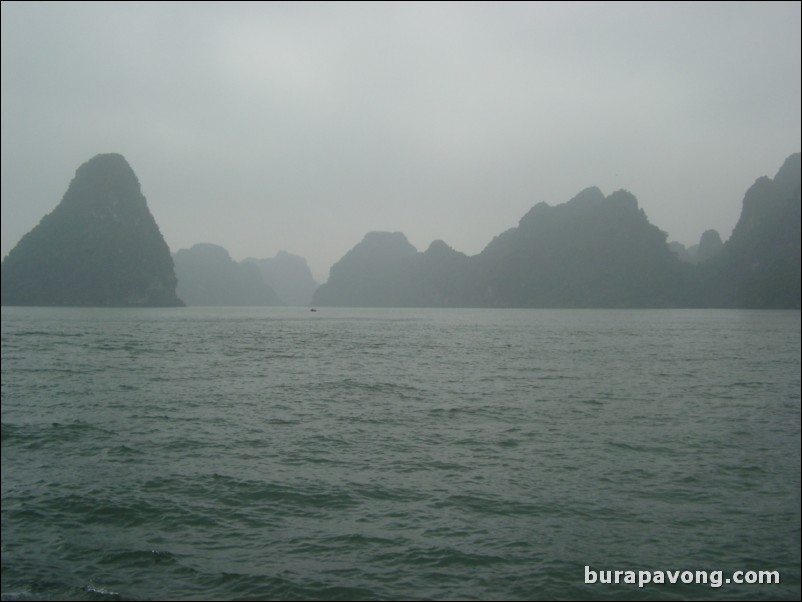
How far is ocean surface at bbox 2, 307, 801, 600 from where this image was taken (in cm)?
870

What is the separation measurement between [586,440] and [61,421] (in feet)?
61.9

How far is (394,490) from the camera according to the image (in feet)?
41.5

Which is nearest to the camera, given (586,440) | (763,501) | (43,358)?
(763,501)

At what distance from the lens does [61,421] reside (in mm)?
20109

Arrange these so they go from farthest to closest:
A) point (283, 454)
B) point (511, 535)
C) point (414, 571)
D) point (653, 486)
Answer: point (283, 454)
point (653, 486)
point (511, 535)
point (414, 571)

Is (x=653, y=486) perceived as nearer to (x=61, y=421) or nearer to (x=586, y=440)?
(x=586, y=440)

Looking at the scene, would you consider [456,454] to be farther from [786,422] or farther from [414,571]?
[786,422]

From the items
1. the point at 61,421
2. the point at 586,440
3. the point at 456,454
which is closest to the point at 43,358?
the point at 61,421

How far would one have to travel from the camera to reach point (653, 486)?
1283 centimetres

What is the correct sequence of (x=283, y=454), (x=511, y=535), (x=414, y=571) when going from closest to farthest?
(x=414, y=571) → (x=511, y=535) → (x=283, y=454)

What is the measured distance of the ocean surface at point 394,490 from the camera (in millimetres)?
8695

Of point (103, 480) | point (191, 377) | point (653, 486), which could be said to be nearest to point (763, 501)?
point (653, 486)

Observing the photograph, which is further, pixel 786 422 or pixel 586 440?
pixel 786 422

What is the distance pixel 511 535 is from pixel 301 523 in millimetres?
4108
